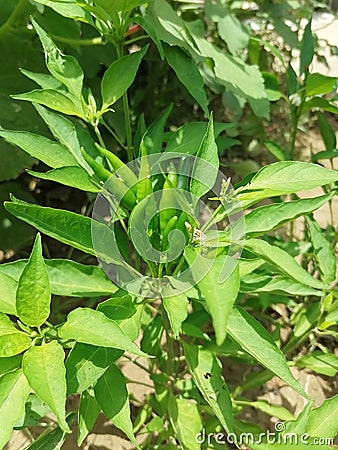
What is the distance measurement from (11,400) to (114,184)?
0.32 m

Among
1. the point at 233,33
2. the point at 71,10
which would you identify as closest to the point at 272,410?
the point at 71,10

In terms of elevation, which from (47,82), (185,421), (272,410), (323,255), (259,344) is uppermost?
(47,82)

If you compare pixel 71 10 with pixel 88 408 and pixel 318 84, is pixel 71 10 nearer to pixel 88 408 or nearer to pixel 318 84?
pixel 318 84

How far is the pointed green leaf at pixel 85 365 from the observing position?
0.74 metres

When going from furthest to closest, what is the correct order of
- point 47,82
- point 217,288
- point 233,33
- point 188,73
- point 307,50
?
point 233,33
point 307,50
point 188,73
point 47,82
point 217,288

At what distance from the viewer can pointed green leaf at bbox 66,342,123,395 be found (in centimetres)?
74

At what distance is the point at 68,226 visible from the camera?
0.80 meters

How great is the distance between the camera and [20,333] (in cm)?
71

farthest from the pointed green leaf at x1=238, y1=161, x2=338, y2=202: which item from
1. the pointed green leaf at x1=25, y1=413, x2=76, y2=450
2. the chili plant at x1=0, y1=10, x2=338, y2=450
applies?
the pointed green leaf at x1=25, y1=413, x2=76, y2=450

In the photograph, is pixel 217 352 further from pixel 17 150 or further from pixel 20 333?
pixel 17 150

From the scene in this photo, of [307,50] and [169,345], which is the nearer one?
[169,345]

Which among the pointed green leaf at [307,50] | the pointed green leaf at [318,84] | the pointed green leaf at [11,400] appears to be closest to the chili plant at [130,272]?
the pointed green leaf at [11,400]

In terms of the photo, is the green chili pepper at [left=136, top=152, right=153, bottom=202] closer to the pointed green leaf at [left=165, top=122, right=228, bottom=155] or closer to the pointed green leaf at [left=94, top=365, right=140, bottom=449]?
the pointed green leaf at [left=165, top=122, right=228, bottom=155]

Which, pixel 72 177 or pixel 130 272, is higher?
pixel 72 177
